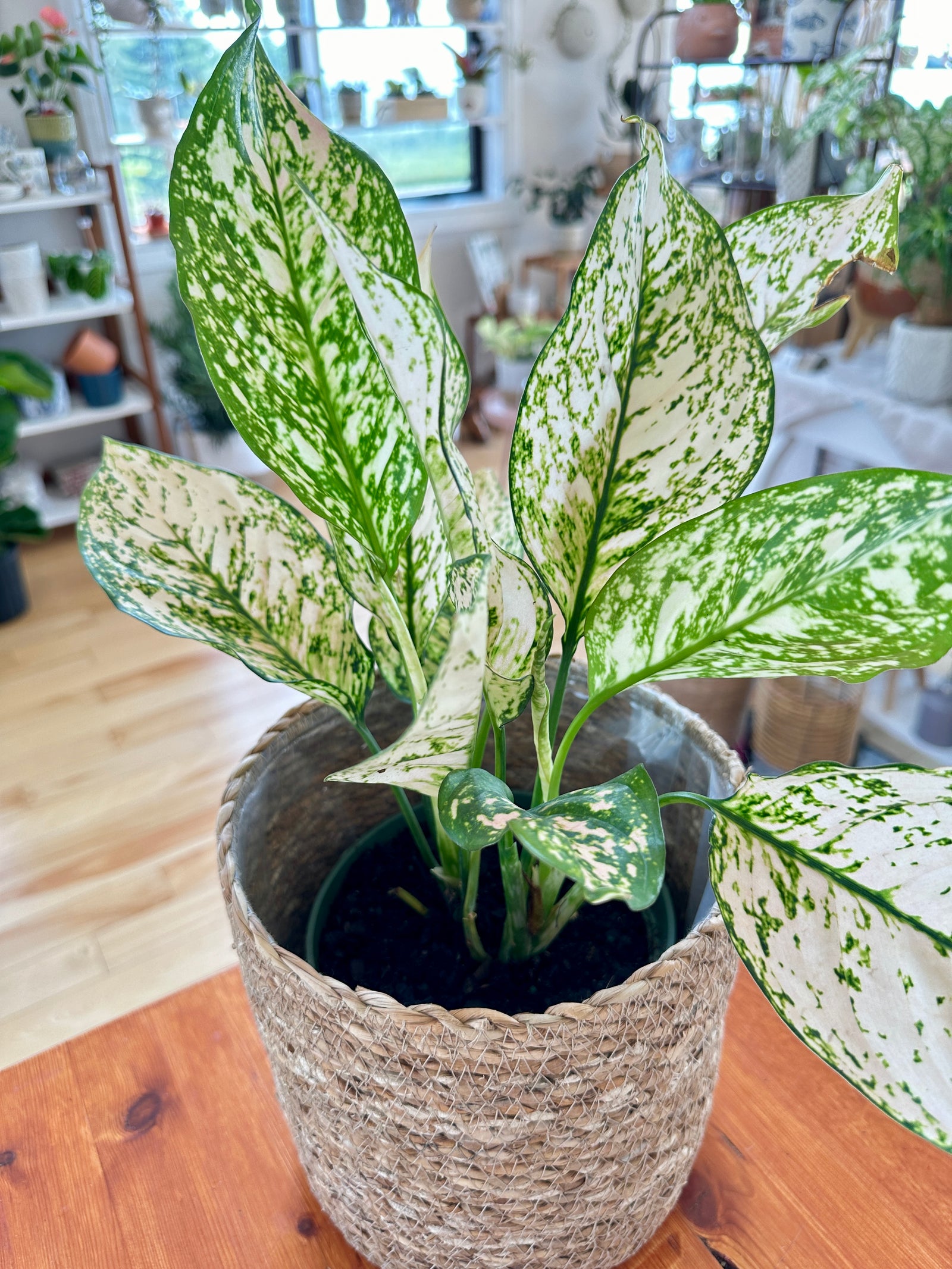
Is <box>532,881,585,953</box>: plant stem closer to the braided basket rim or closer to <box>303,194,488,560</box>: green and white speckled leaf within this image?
the braided basket rim

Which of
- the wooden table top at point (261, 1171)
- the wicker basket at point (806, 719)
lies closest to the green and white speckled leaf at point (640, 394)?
the wooden table top at point (261, 1171)

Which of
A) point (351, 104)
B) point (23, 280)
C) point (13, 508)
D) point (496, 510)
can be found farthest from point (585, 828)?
point (351, 104)

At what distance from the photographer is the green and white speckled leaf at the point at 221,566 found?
1.45ft

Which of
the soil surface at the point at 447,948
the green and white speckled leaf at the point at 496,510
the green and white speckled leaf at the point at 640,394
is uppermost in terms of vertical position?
the green and white speckled leaf at the point at 640,394

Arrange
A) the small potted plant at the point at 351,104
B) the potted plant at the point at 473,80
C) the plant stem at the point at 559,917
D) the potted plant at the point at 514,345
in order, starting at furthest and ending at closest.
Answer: the potted plant at the point at 473,80, the small potted plant at the point at 351,104, the potted plant at the point at 514,345, the plant stem at the point at 559,917

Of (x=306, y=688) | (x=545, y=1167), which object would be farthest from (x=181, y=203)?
(x=545, y=1167)

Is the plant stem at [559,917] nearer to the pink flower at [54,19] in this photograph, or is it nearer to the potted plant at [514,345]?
the potted plant at [514,345]

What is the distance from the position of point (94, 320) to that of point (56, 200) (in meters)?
0.50

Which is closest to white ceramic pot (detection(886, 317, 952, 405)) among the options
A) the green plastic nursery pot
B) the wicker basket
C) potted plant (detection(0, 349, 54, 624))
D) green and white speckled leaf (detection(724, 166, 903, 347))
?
the wicker basket

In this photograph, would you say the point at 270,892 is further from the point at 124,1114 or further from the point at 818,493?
the point at 818,493

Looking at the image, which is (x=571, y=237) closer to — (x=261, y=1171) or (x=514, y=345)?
(x=514, y=345)

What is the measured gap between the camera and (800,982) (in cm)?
36

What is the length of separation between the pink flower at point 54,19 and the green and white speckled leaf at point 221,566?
93.9 inches

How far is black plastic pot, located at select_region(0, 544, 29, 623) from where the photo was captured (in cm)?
197
